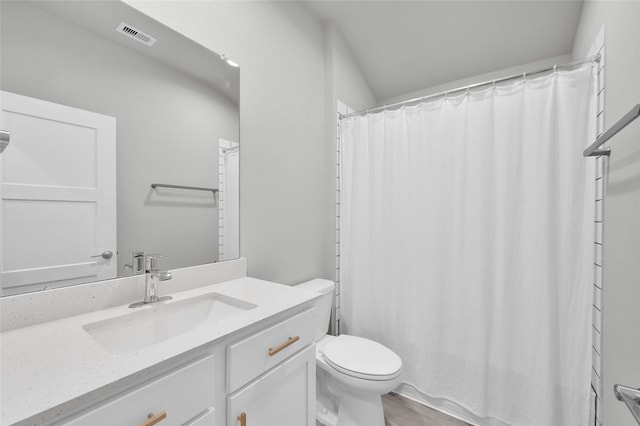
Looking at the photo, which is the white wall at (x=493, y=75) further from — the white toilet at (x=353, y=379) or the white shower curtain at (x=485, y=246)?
the white toilet at (x=353, y=379)

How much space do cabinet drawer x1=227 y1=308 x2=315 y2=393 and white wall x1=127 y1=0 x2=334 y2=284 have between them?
0.57 meters

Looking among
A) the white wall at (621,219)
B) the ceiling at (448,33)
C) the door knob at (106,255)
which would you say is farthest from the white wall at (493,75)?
the door knob at (106,255)

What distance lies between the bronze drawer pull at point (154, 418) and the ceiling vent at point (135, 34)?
1.28 meters

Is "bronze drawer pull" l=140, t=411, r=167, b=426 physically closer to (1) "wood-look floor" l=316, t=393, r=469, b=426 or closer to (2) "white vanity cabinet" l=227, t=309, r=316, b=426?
(2) "white vanity cabinet" l=227, t=309, r=316, b=426

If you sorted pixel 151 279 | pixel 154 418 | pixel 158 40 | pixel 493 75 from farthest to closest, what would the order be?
pixel 493 75 → pixel 158 40 → pixel 151 279 → pixel 154 418

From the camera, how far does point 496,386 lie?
5.02 ft

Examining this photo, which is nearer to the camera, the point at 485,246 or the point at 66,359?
the point at 66,359

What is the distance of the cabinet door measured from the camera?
0.83 metres

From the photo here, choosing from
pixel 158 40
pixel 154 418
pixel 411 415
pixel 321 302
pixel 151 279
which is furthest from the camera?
pixel 321 302

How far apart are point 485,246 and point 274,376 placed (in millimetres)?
1308

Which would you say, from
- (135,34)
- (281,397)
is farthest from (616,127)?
(135,34)

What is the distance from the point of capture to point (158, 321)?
3.23 ft

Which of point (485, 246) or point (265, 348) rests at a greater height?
point (485, 246)

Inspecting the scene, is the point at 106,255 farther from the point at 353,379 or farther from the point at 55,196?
→ the point at 353,379
